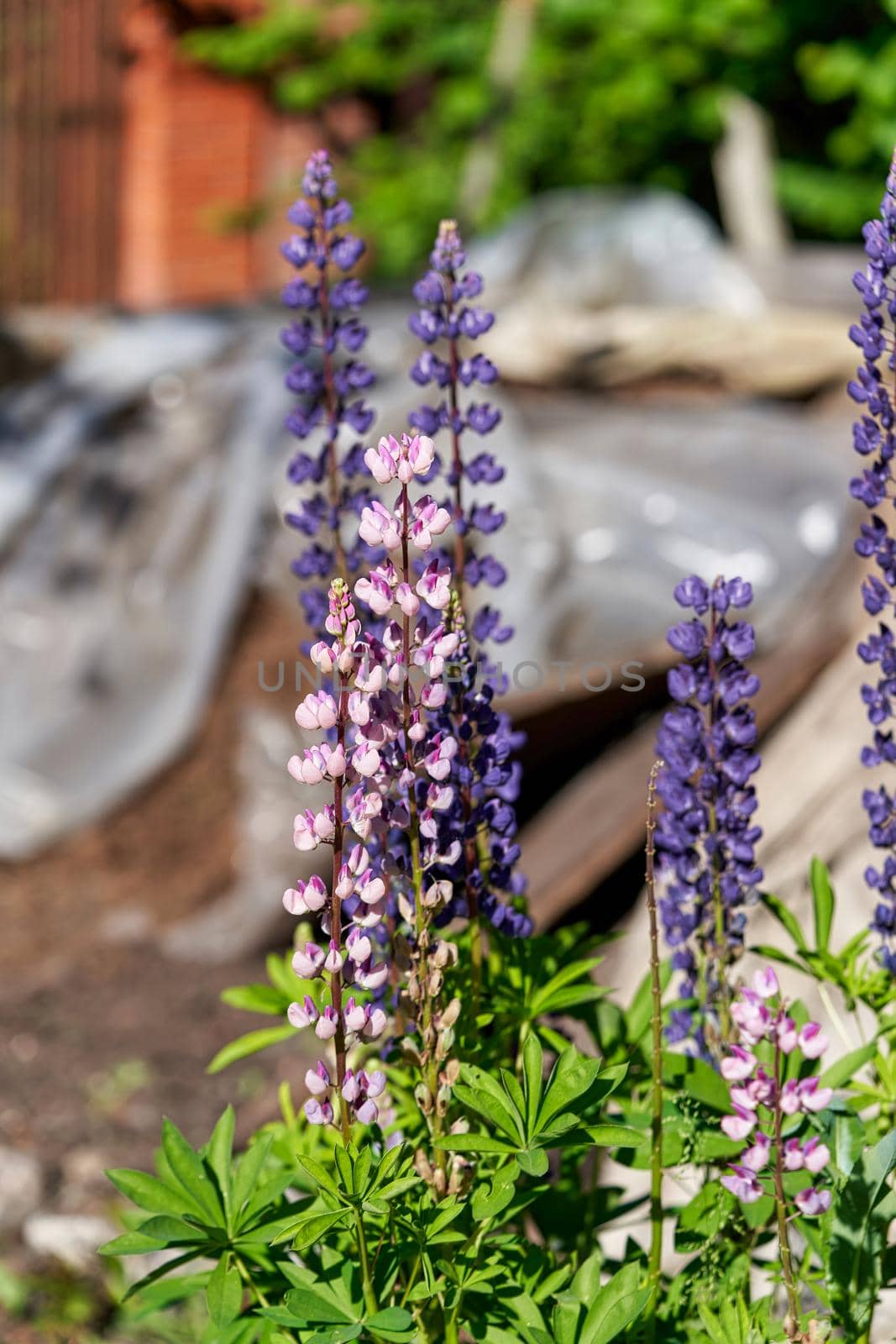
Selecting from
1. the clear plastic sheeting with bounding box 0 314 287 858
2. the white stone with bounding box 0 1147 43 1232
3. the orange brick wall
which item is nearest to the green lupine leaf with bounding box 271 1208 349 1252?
the white stone with bounding box 0 1147 43 1232

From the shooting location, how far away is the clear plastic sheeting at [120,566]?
532cm

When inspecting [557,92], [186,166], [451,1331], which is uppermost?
[186,166]

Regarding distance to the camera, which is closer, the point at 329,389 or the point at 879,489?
the point at 879,489

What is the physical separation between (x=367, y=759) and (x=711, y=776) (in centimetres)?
44

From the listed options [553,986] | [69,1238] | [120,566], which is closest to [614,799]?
[69,1238]

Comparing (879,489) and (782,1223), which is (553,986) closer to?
(782,1223)

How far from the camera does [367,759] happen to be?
1.12m

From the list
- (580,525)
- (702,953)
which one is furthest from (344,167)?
(702,953)

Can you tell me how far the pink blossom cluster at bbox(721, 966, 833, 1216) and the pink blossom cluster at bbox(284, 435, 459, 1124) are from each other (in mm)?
287

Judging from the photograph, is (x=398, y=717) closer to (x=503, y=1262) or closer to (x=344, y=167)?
(x=503, y=1262)

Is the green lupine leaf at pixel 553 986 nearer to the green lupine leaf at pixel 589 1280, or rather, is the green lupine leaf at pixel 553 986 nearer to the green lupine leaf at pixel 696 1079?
the green lupine leaf at pixel 696 1079

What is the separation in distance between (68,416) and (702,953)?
5577mm

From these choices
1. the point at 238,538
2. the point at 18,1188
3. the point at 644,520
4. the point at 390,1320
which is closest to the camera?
the point at 390,1320

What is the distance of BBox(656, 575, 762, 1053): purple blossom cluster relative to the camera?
1.39 meters
